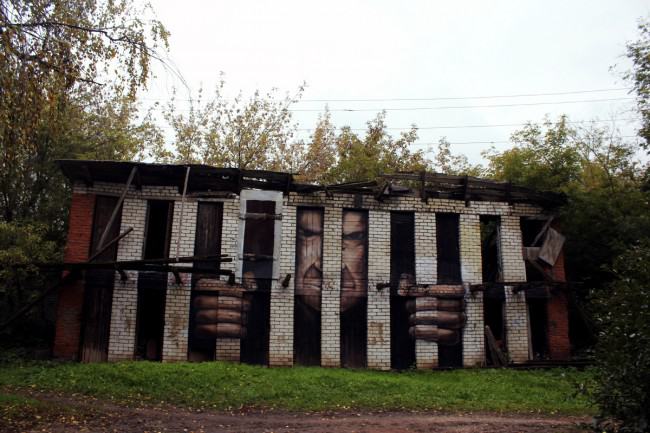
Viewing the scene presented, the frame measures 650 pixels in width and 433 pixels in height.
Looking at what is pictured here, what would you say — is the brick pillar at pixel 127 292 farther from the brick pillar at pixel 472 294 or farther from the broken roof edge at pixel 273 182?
the brick pillar at pixel 472 294

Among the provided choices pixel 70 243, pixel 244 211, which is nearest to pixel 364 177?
pixel 244 211

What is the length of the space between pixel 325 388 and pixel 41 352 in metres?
6.91

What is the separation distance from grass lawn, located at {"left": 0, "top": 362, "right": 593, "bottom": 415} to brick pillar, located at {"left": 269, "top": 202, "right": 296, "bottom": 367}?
702mm

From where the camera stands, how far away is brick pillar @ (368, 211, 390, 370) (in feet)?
42.5

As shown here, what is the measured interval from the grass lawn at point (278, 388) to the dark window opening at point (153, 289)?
1.51 meters

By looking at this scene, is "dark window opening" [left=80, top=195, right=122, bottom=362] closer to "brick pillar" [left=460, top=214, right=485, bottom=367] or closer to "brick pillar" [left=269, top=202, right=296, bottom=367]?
"brick pillar" [left=269, top=202, right=296, bottom=367]

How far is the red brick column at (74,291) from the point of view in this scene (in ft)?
38.9

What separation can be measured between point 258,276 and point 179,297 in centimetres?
190

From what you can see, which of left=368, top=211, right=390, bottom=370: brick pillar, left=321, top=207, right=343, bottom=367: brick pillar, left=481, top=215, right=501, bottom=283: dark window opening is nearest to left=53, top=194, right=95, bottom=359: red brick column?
left=321, top=207, right=343, bottom=367: brick pillar

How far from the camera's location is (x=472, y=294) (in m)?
13.6

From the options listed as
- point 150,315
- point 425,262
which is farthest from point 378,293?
point 150,315

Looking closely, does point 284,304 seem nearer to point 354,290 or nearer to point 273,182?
point 354,290

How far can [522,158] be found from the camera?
55.1 feet

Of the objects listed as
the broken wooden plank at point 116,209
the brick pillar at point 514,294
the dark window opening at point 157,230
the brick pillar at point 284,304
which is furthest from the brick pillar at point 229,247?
the brick pillar at point 514,294
